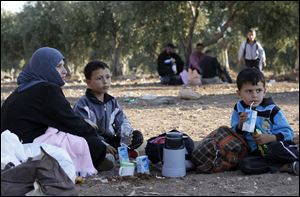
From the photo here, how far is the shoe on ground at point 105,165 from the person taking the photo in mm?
4850

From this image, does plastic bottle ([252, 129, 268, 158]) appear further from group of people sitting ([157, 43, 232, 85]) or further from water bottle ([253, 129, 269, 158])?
group of people sitting ([157, 43, 232, 85])

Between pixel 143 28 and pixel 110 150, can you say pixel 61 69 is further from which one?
pixel 143 28


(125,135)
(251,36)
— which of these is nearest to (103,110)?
(125,135)

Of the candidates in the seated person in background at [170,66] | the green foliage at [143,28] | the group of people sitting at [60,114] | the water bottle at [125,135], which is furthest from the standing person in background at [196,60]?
the group of people sitting at [60,114]

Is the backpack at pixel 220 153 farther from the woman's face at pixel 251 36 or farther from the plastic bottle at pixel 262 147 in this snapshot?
the woman's face at pixel 251 36

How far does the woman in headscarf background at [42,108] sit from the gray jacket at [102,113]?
55cm

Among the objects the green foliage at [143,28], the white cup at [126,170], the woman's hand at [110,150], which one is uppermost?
the green foliage at [143,28]

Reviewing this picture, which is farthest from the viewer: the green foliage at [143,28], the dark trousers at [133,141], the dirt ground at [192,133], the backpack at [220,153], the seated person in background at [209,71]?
the green foliage at [143,28]

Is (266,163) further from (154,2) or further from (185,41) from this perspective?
(185,41)

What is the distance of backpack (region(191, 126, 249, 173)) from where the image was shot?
4594 mm

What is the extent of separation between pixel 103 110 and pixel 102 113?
0.11ft

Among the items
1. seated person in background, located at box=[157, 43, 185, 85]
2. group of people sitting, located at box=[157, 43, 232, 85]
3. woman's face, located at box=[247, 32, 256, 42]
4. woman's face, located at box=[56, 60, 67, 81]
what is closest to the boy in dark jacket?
woman's face, located at box=[56, 60, 67, 81]

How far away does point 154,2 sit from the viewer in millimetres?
21234

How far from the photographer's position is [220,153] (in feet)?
15.1
